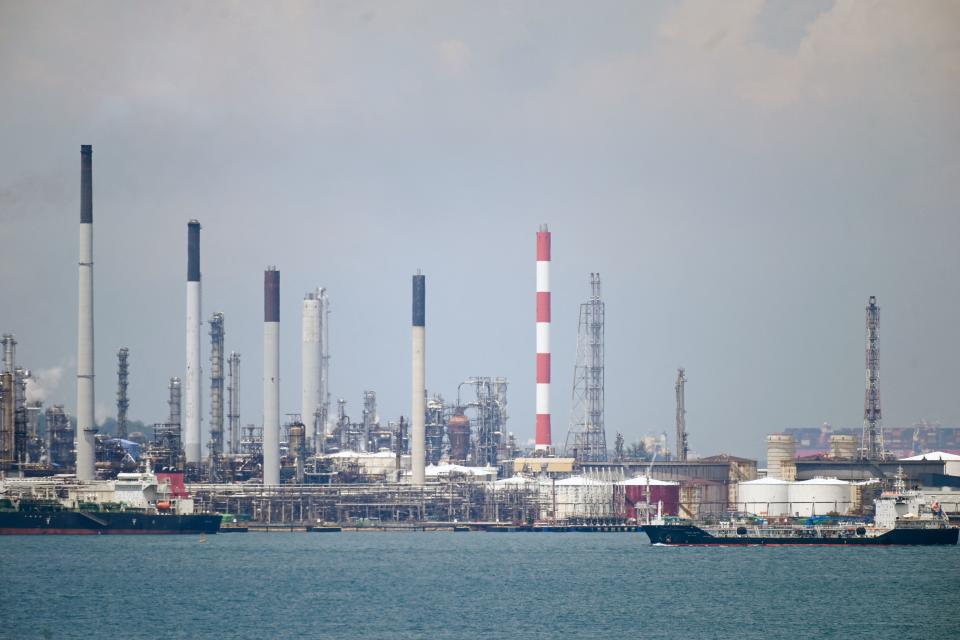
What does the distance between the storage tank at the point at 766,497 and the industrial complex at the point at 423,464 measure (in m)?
0.14

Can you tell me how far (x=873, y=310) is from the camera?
13625cm

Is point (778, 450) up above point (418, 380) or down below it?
below

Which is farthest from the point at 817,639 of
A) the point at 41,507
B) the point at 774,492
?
the point at 41,507

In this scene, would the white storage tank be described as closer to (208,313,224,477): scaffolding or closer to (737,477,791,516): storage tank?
(737,477,791,516): storage tank

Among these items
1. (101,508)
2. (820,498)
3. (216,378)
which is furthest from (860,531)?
(216,378)

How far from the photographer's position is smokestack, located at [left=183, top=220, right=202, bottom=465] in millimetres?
142250

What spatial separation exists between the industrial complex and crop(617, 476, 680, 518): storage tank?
0.51 feet

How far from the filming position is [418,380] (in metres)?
141

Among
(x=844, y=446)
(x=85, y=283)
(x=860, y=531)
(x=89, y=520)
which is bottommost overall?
(x=89, y=520)

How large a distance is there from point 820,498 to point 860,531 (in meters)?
21.6

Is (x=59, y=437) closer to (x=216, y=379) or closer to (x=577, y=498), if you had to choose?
(x=216, y=379)

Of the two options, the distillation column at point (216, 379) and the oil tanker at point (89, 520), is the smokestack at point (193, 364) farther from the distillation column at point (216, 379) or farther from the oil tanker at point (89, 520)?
the oil tanker at point (89, 520)

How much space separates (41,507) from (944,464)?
231 feet

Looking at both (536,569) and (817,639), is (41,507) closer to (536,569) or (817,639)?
(536,569)
